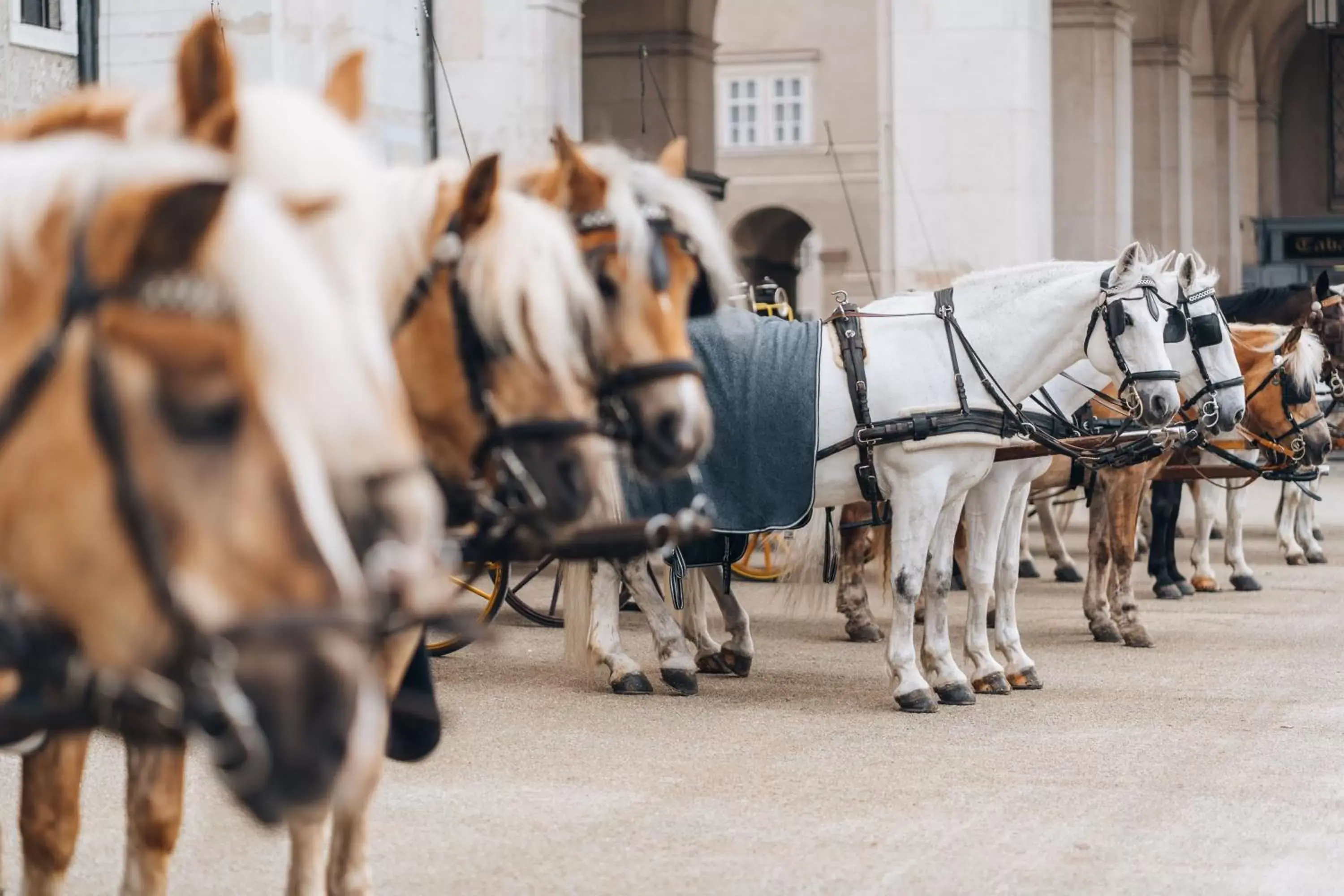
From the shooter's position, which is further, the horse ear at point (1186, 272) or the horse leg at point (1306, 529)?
the horse leg at point (1306, 529)

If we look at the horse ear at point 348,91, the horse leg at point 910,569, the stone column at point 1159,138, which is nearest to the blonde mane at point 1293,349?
the horse leg at point 910,569

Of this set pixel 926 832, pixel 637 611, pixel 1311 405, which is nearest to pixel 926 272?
pixel 1311 405

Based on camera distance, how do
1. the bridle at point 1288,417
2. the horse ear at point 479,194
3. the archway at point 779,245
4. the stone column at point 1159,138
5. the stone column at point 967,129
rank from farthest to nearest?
the archway at point 779,245, the stone column at point 1159,138, the stone column at point 967,129, the bridle at point 1288,417, the horse ear at point 479,194

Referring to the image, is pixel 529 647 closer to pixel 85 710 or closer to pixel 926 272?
pixel 926 272

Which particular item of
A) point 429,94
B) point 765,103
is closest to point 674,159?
point 429,94

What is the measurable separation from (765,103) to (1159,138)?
59.2 ft

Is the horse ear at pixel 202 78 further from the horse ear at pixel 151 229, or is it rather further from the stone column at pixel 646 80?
the stone column at pixel 646 80

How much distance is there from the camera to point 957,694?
8688 mm

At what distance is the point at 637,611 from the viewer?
41.9 feet

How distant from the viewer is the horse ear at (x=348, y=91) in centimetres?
320

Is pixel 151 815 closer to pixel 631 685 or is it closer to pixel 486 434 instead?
pixel 486 434

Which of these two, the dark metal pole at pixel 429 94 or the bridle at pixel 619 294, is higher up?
the dark metal pole at pixel 429 94

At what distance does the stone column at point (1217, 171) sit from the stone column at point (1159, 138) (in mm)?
5628

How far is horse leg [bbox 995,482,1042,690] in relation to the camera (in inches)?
364
